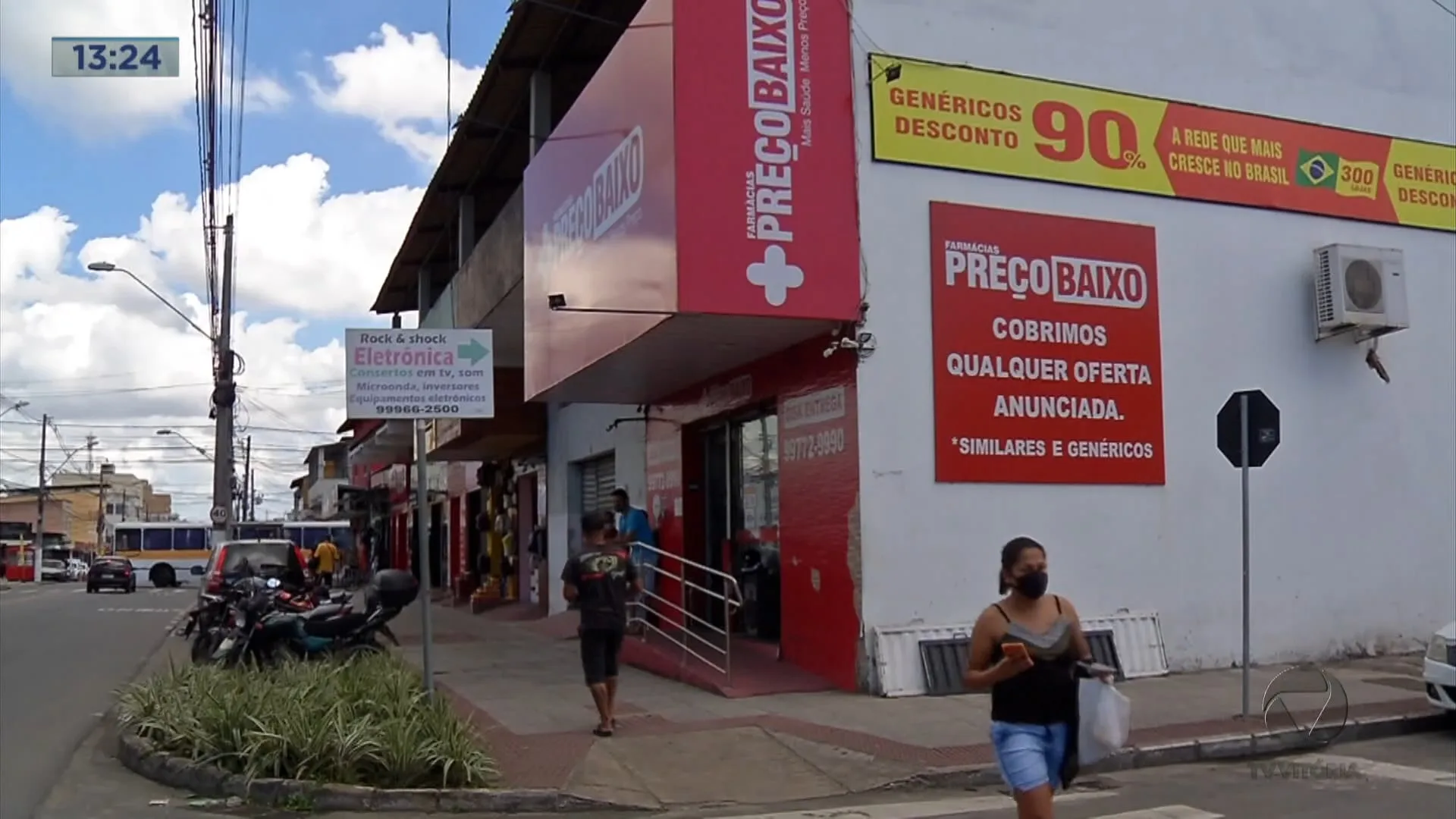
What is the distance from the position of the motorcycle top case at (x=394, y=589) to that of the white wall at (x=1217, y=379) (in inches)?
182

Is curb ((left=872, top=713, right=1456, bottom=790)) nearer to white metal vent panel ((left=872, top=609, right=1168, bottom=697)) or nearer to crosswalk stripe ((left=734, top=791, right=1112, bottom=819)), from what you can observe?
crosswalk stripe ((left=734, top=791, right=1112, bottom=819))

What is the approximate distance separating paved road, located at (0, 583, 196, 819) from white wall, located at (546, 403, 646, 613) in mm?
6395

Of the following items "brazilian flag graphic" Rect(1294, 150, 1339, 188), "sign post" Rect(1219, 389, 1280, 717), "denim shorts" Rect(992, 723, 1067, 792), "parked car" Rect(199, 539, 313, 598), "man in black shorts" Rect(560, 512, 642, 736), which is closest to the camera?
"denim shorts" Rect(992, 723, 1067, 792)

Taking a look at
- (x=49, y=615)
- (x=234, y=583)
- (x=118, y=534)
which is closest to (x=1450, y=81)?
(x=234, y=583)

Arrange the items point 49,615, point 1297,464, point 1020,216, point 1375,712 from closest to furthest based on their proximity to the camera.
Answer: point 1375,712, point 1020,216, point 1297,464, point 49,615

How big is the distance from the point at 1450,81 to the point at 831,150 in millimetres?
8859

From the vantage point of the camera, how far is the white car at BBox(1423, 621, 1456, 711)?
1022 centimetres

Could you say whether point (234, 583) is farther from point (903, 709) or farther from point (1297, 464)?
point (1297, 464)

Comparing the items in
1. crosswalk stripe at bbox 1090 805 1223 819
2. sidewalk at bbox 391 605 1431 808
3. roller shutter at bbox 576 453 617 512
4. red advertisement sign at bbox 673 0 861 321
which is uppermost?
red advertisement sign at bbox 673 0 861 321

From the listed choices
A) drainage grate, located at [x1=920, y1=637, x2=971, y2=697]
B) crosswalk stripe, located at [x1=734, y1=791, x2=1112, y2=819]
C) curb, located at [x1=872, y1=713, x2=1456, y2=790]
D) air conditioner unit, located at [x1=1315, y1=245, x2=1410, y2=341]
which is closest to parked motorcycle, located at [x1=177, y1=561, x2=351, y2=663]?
drainage grate, located at [x1=920, y1=637, x2=971, y2=697]

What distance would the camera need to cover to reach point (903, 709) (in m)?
11.2

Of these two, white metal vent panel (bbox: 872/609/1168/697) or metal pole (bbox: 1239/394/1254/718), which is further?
white metal vent panel (bbox: 872/609/1168/697)

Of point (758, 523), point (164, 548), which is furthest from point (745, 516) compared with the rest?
point (164, 548)

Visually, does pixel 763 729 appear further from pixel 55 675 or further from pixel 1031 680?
pixel 55 675
